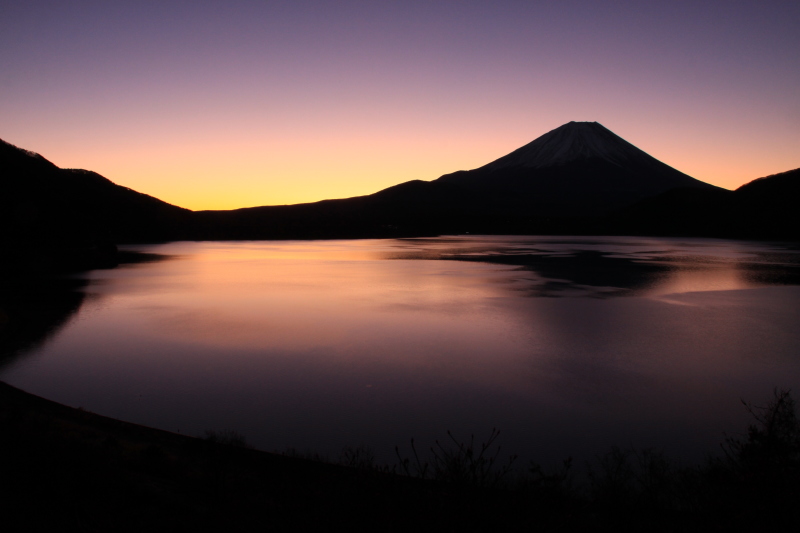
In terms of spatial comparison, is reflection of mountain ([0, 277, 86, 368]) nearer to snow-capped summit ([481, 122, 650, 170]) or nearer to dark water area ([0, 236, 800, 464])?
dark water area ([0, 236, 800, 464])

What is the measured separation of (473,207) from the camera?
392 ft

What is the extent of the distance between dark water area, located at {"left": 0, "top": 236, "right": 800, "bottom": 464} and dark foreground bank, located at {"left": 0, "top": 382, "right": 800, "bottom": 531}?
0.99 meters

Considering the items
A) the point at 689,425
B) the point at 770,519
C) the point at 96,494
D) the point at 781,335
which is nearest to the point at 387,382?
the point at 689,425

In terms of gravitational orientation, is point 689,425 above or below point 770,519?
below

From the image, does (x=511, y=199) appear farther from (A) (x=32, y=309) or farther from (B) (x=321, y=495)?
(B) (x=321, y=495)

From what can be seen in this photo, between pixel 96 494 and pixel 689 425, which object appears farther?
pixel 689 425

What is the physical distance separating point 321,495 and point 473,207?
119 metres

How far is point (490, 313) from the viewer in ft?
40.5

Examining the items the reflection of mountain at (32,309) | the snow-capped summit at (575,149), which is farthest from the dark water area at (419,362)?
the snow-capped summit at (575,149)

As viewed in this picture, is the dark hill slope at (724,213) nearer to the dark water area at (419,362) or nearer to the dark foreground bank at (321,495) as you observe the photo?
the dark water area at (419,362)

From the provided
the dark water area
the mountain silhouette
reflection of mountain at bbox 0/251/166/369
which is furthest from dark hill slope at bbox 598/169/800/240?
reflection of mountain at bbox 0/251/166/369

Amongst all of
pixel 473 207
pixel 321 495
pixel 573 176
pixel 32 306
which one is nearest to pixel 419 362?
pixel 321 495

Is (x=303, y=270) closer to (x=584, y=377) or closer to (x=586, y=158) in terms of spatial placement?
(x=584, y=377)

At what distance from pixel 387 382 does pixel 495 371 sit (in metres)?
1.72
